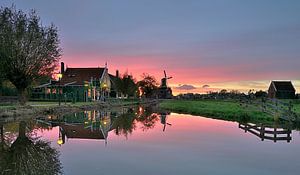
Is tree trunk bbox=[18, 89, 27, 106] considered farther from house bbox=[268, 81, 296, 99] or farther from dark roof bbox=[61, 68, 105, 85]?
house bbox=[268, 81, 296, 99]

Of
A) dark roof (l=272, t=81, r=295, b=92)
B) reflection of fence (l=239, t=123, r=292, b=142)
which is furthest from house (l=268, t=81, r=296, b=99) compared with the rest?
reflection of fence (l=239, t=123, r=292, b=142)

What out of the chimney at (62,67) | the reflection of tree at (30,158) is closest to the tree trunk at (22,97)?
the reflection of tree at (30,158)

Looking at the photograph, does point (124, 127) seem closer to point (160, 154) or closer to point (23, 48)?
point (160, 154)

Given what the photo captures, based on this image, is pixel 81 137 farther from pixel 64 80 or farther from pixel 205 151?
pixel 64 80

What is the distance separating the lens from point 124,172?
8.33m

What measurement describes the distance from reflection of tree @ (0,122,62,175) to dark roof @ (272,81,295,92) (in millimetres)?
70024

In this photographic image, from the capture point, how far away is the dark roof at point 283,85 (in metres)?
73.8

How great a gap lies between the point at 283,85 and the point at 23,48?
6291 centimetres

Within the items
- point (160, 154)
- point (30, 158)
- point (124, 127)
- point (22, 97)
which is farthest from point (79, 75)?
point (160, 154)

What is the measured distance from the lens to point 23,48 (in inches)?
1165

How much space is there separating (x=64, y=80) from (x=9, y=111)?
3449cm

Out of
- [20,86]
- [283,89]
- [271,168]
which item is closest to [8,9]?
[20,86]

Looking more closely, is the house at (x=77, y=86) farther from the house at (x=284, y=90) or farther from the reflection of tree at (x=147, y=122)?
the house at (x=284, y=90)

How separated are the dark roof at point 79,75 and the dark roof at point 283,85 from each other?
1626 inches
